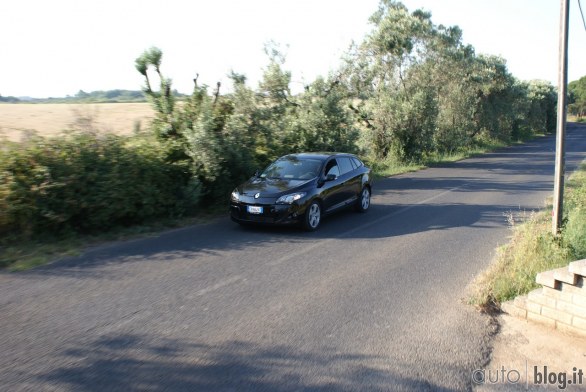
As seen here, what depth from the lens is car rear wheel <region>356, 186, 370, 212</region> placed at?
11.8m

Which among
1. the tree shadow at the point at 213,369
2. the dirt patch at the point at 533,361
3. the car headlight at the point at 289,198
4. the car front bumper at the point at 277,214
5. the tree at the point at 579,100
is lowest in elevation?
the dirt patch at the point at 533,361

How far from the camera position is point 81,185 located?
845 centimetres

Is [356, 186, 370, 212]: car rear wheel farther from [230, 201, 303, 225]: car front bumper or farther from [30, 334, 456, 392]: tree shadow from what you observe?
[30, 334, 456, 392]: tree shadow

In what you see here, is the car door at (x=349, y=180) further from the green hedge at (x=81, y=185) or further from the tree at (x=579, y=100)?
the tree at (x=579, y=100)

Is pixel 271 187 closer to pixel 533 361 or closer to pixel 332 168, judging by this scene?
pixel 332 168

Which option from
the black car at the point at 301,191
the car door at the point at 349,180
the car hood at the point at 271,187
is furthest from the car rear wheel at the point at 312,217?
the car door at the point at 349,180

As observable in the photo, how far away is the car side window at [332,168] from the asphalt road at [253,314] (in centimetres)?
174

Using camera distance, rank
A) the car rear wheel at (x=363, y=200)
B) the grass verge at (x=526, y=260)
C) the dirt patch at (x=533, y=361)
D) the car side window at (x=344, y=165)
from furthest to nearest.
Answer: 1. the car rear wheel at (x=363, y=200)
2. the car side window at (x=344, y=165)
3. the grass verge at (x=526, y=260)
4. the dirt patch at (x=533, y=361)

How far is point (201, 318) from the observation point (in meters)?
5.10

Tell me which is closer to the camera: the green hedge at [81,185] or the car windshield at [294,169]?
the green hedge at [81,185]

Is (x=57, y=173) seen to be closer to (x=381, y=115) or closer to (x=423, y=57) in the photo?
(x=381, y=115)

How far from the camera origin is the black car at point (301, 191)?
9.34 meters

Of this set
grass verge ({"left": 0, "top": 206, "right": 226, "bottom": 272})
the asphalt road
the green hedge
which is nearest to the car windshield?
the asphalt road

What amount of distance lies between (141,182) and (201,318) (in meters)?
5.17
